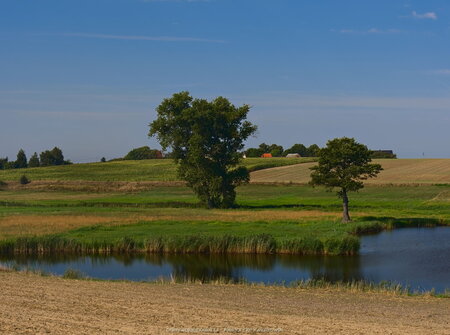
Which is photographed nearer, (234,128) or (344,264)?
(344,264)

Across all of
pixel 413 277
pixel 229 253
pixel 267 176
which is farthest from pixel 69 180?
pixel 413 277

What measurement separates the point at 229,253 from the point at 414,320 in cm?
2200

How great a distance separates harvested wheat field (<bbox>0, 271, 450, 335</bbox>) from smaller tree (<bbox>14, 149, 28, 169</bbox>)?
142m

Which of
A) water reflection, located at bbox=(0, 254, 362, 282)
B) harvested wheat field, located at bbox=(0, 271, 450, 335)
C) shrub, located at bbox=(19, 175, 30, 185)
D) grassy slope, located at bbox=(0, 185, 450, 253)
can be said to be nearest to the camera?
harvested wheat field, located at bbox=(0, 271, 450, 335)

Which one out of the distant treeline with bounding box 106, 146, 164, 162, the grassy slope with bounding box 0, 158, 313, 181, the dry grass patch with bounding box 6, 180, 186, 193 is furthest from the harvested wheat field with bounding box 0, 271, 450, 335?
the distant treeline with bounding box 106, 146, 164, 162

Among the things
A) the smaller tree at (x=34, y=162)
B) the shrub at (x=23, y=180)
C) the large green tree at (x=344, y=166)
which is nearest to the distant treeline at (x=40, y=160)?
the smaller tree at (x=34, y=162)

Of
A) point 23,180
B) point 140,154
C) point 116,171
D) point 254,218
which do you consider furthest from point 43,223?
point 140,154

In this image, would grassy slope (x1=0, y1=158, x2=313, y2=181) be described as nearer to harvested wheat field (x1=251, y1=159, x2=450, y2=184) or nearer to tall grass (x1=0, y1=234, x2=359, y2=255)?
harvested wheat field (x1=251, y1=159, x2=450, y2=184)

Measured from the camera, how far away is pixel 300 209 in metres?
63.2

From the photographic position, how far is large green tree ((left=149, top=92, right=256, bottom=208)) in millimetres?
68625

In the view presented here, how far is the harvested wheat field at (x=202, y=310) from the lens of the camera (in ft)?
51.7

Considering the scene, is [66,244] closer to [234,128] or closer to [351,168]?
[351,168]

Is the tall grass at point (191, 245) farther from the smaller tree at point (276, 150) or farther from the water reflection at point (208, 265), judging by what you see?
the smaller tree at point (276, 150)

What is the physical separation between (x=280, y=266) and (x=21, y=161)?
451ft
